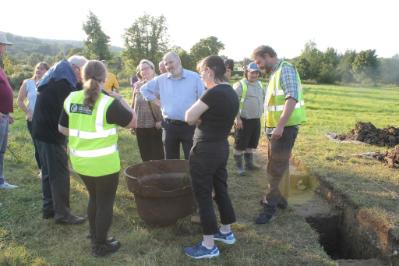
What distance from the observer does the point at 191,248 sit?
405 centimetres

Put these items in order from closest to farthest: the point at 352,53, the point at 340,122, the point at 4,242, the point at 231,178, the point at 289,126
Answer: the point at 4,242 → the point at 289,126 → the point at 231,178 → the point at 340,122 → the point at 352,53

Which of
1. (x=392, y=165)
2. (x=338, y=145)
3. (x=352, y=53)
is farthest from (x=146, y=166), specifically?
(x=352, y=53)

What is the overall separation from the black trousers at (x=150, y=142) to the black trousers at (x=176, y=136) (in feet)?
3.22

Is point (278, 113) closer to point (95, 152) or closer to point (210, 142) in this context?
point (210, 142)

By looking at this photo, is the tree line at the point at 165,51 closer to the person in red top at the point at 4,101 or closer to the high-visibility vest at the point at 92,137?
the person in red top at the point at 4,101

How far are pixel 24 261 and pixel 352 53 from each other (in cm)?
7668

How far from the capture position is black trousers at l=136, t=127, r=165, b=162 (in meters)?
6.19

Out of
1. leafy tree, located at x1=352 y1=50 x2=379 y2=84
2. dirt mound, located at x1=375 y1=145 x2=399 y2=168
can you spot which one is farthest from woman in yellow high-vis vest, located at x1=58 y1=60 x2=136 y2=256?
leafy tree, located at x1=352 y1=50 x2=379 y2=84

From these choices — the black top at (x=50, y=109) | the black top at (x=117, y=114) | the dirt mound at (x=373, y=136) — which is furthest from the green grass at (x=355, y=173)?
the black top at (x=50, y=109)

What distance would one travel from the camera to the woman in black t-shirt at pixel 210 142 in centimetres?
365

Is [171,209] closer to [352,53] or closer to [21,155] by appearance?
[21,155]

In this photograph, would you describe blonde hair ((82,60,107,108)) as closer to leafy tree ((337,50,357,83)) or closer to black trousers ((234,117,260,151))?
black trousers ((234,117,260,151))

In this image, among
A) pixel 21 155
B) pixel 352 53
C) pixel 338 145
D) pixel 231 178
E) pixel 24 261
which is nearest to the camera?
pixel 24 261

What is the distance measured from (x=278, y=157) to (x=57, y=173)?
2.62 metres
